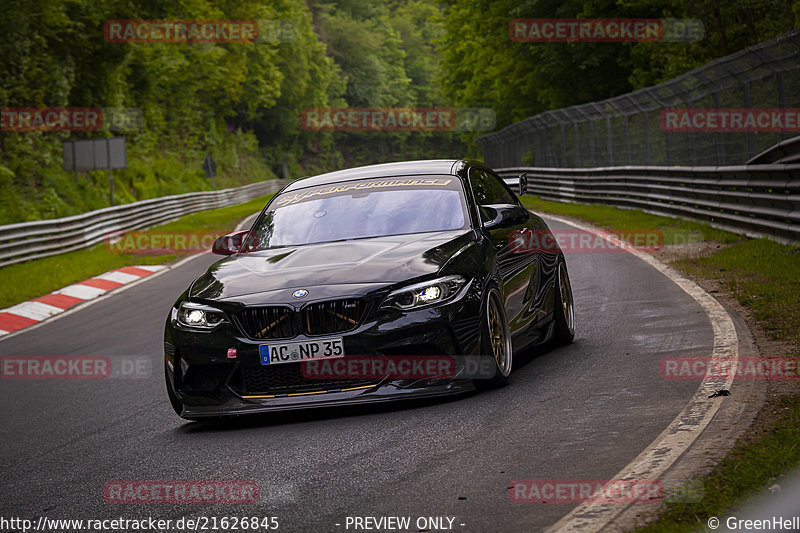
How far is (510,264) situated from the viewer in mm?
7086

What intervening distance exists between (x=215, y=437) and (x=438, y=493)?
208 centimetres

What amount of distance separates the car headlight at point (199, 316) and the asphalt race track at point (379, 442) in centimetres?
62

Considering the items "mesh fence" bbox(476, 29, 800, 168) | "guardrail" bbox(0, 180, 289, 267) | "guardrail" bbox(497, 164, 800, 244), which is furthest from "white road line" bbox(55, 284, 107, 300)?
"mesh fence" bbox(476, 29, 800, 168)

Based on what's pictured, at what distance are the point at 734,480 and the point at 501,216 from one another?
348cm

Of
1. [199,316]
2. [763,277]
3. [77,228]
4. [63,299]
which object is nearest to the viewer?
[199,316]

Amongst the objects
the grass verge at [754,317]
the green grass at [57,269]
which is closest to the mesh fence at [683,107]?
the grass verge at [754,317]

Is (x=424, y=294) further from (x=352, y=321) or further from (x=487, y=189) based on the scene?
(x=487, y=189)

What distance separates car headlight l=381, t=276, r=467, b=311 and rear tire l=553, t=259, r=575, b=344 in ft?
6.89

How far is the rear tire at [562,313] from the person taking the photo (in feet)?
26.2

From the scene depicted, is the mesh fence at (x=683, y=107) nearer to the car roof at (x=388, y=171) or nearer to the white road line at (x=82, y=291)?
the car roof at (x=388, y=171)

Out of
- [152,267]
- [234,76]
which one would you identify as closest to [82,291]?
[152,267]

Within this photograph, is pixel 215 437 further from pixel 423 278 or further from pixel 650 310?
pixel 650 310

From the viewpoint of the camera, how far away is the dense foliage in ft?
101

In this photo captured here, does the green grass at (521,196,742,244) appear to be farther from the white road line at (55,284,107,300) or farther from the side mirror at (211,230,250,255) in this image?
the side mirror at (211,230,250,255)
